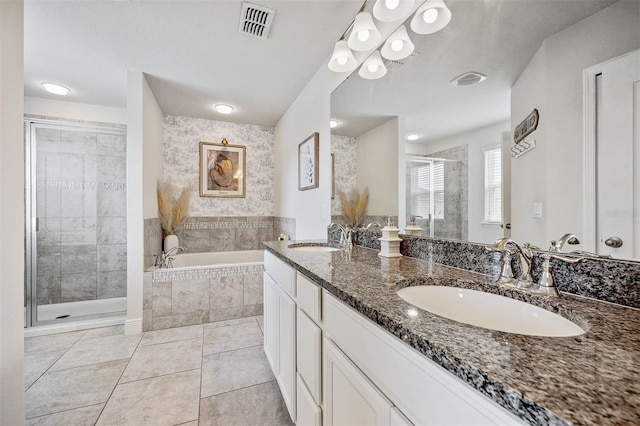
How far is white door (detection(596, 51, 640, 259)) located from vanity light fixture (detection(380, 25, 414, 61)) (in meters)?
0.92

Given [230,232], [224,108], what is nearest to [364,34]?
[224,108]

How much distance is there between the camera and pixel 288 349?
1.38 m

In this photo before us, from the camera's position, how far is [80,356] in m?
2.11

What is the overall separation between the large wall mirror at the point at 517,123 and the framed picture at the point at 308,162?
90cm

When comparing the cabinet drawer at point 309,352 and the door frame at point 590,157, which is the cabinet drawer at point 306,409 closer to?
the cabinet drawer at point 309,352

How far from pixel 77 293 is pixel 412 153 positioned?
3861mm

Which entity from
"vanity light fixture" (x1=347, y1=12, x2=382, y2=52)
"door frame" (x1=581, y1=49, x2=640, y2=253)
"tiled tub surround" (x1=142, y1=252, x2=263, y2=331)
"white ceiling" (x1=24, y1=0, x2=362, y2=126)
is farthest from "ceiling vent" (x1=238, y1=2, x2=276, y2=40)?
"tiled tub surround" (x1=142, y1=252, x2=263, y2=331)

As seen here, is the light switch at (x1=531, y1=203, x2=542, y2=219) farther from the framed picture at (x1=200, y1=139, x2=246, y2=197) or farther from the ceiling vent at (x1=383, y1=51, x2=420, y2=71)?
the framed picture at (x1=200, y1=139, x2=246, y2=197)

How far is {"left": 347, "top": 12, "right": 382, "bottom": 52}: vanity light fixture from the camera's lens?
1.53 m

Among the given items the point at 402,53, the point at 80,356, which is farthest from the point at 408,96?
the point at 80,356

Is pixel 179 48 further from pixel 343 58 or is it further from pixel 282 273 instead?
pixel 282 273

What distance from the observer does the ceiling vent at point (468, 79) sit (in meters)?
1.10

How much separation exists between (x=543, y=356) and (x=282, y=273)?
1.24 m

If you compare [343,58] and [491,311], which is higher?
[343,58]
